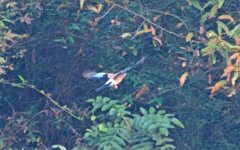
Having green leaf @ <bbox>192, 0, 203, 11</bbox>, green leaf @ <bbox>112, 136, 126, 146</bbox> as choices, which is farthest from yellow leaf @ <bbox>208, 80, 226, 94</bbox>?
green leaf @ <bbox>112, 136, 126, 146</bbox>

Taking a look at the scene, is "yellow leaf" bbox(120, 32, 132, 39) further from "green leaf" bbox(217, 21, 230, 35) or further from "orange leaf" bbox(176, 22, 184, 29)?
"green leaf" bbox(217, 21, 230, 35)

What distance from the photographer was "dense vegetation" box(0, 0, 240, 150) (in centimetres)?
424

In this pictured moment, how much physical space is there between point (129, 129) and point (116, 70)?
0.43 meters

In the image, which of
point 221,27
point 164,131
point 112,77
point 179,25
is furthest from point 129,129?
point 221,27

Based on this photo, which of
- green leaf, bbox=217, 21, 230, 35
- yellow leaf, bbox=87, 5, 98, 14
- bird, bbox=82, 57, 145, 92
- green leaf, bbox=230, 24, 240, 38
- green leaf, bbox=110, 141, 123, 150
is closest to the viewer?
green leaf, bbox=230, 24, 240, 38

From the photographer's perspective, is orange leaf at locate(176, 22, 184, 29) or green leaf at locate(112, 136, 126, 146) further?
orange leaf at locate(176, 22, 184, 29)

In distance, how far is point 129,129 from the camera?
4.23 meters

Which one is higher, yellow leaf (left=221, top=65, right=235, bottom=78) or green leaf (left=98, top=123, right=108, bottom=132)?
yellow leaf (left=221, top=65, right=235, bottom=78)

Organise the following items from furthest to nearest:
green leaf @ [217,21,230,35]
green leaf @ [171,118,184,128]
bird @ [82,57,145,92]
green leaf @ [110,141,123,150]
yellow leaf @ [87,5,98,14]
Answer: bird @ [82,57,145,92], yellow leaf @ [87,5,98,14], green leaf @ [171,118,184,128], green leaf @ [110,141,123,150], green leaf @ [217,21,230,35]

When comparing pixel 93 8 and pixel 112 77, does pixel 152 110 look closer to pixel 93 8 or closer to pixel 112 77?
pixel 112 77

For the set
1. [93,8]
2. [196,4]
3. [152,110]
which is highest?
[196,4]

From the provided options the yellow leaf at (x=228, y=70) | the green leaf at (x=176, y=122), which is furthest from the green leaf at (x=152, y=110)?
the yellow leaf at (x=228, y=70)

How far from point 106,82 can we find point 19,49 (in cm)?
56

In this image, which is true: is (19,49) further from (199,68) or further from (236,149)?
(236,149)
